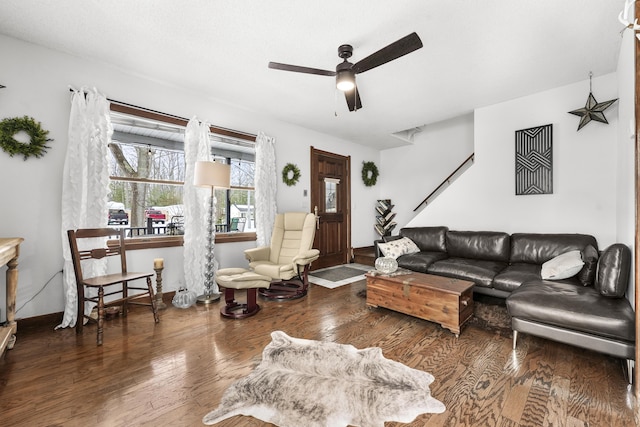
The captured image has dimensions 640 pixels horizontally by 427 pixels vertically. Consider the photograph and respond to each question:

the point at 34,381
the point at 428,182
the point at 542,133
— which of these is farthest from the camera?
the point at 428,182

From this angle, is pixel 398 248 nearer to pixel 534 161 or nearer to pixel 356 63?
pixel 534 161

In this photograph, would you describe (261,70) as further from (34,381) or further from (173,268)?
(34,381)

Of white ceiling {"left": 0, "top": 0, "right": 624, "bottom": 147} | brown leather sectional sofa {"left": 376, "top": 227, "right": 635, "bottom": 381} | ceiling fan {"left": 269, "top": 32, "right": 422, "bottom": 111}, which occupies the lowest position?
brown leather sectional sofa {"left": 376, "top": 227, "right": 635, "bottom": 381}

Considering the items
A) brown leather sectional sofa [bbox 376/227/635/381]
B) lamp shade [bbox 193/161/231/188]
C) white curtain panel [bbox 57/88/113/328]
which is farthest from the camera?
lamp shade [bbox 193/161/231/188]

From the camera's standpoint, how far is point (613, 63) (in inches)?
116

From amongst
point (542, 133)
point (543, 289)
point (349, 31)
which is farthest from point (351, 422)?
point (542, 133)

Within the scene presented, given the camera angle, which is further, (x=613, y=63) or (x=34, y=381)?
(x=613, y=63)

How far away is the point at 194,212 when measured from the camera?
348 centimetres

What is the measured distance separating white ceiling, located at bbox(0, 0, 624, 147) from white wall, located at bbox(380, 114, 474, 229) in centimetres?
165

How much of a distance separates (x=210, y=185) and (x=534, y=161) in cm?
432

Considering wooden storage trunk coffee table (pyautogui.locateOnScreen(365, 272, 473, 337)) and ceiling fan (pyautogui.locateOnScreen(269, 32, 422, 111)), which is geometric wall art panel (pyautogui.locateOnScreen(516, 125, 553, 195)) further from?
ceiling fan (pyautogui.locateOnScreen(269, 32, 422, 111))

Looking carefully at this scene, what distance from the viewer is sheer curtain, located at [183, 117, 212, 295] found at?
3.43m

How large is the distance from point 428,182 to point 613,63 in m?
3.13

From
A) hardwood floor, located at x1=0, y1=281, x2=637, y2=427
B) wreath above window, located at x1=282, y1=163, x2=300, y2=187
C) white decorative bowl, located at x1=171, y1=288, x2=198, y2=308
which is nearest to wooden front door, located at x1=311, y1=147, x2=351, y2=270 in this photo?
wreath above window, located at x1=282, y1=163, x2=300, y2=187
